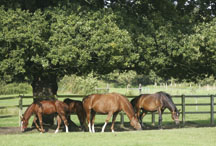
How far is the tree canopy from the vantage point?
52.0 feet

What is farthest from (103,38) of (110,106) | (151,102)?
(151,102)

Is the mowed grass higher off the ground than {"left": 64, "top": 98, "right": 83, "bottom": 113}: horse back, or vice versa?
{"left": 64, "top": 98, "right": 83, "bottom": 113}: horse back

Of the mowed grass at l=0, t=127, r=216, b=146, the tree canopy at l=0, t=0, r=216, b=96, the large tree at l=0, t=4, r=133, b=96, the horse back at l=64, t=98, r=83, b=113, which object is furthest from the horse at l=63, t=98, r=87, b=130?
the mowed grass at l=0, t=127, r=216, b=146

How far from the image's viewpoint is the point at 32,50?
52.7ft

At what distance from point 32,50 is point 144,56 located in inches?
193

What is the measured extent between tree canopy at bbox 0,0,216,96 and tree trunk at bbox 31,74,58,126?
0.16 feet

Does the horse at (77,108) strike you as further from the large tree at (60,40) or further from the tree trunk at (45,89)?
the large tree at (60,40)

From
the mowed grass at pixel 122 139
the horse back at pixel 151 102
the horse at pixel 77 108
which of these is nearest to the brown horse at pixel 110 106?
the horse at pixel 77 108

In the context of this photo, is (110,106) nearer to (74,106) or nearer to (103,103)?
(103,103)

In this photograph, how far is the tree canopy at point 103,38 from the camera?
52.0ft

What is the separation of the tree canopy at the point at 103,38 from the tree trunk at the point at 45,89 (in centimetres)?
5

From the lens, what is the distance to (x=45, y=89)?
63.4 ft

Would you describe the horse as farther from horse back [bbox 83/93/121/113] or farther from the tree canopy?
the tree canopy

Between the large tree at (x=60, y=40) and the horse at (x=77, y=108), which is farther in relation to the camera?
the horse at (x=77, y=108)
